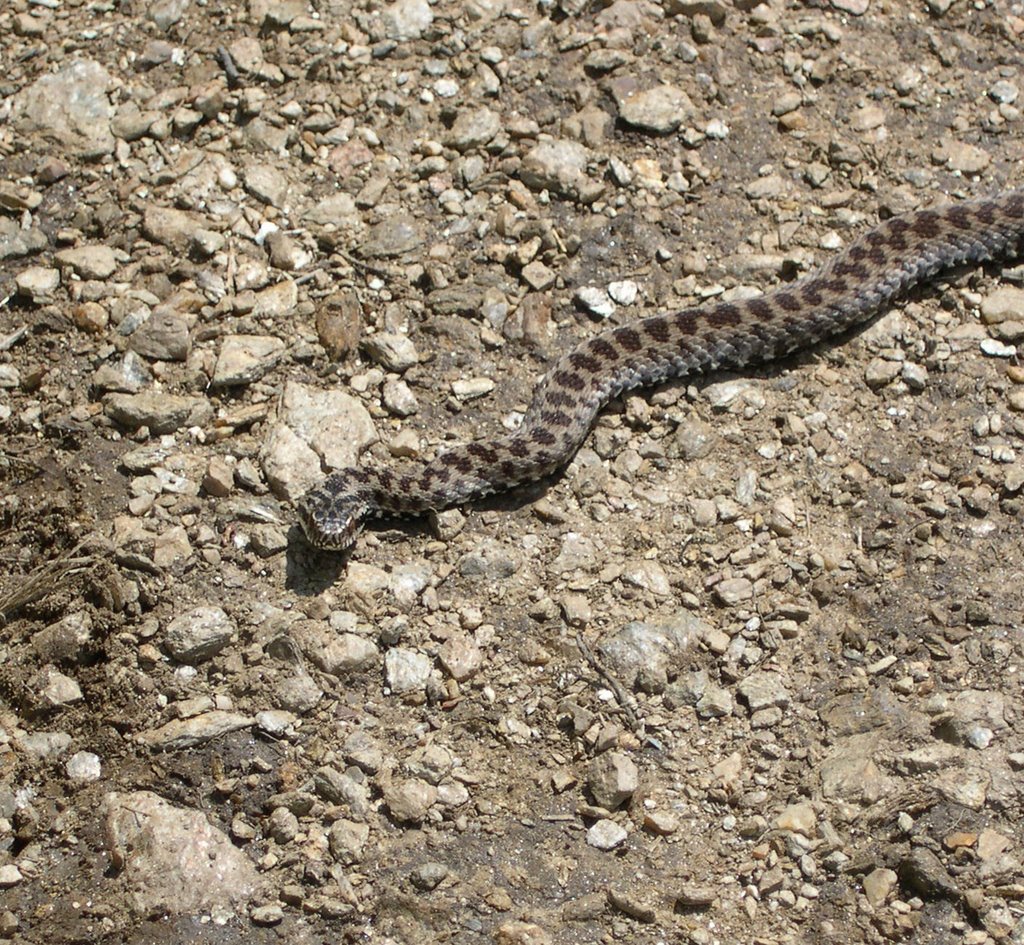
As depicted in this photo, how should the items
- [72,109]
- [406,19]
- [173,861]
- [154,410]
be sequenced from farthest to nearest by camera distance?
[406,19]
[72,109]
[154,410]
[173,861]

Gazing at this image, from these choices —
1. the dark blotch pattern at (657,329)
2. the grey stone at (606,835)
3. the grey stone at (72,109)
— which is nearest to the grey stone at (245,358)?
the grey stone at (72,109)

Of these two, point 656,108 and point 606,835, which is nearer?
point 606,835

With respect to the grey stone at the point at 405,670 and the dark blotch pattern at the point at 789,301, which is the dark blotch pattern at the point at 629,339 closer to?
the dark blotch pattern at the point at 789,301

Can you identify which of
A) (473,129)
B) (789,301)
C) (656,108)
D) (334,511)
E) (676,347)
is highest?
(656,108)

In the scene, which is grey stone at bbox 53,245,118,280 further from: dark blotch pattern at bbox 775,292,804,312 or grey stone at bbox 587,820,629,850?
grey stone at bbox 587,820,629,850

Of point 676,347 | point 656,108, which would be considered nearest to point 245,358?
point 676,347

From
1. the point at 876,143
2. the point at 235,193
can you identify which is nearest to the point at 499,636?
the point at 235,193

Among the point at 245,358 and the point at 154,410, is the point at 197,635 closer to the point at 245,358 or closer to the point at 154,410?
the point at 154,410
